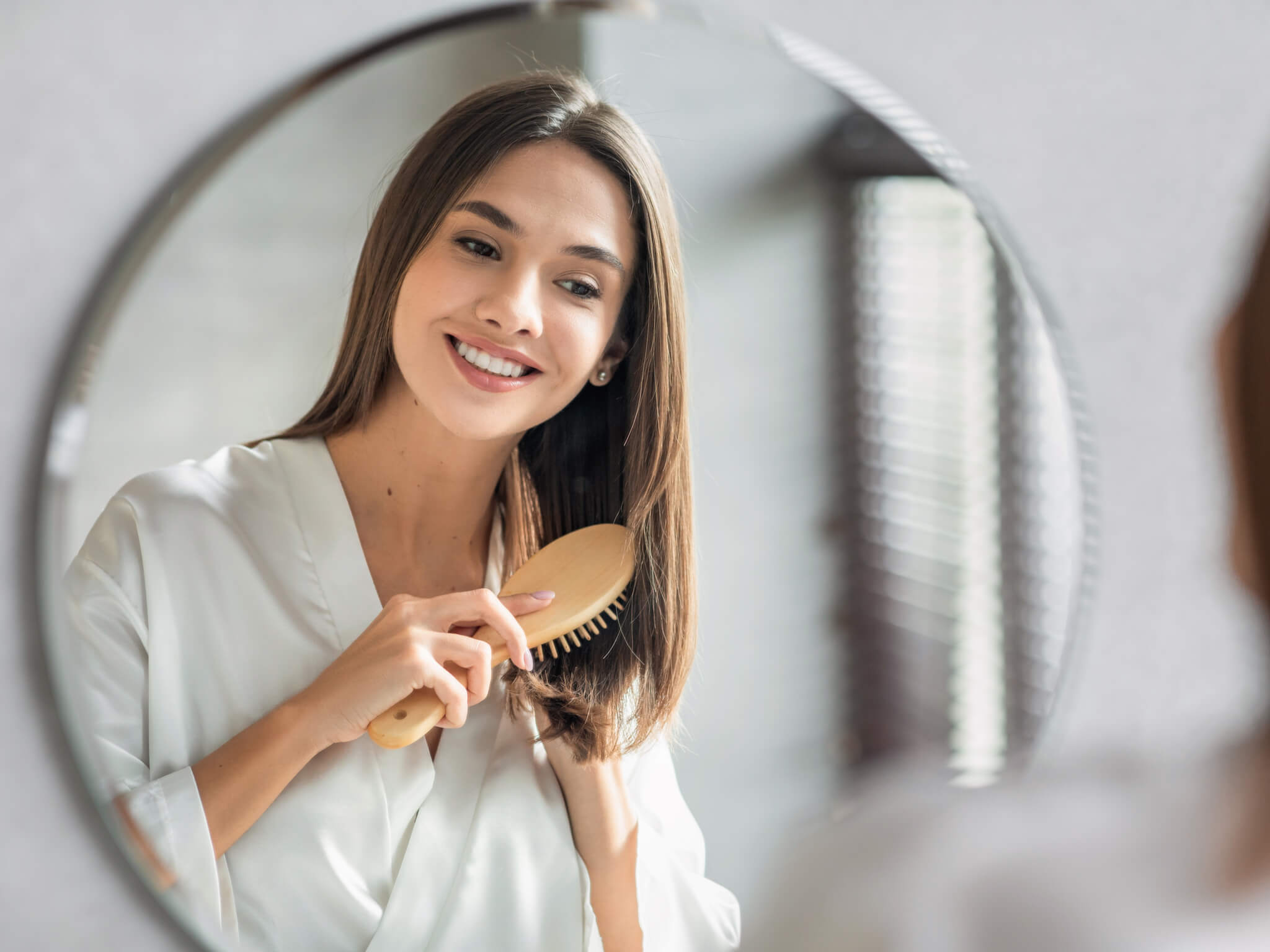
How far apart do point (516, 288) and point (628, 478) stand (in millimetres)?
87

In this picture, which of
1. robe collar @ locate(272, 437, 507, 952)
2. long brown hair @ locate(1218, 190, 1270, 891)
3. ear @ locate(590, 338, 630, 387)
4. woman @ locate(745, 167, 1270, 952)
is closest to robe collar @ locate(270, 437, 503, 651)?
robe collar @ locate(272, 437, 507, 952)

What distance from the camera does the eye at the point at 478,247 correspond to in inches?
14.8

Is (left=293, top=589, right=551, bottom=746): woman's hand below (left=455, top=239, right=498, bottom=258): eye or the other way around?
below

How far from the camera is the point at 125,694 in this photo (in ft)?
1.24

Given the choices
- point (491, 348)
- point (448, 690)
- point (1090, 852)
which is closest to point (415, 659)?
point (448, 690)

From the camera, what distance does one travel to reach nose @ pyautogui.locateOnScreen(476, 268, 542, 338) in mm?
377

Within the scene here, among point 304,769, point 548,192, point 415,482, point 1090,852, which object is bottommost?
point 1090,852

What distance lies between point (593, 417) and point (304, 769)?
0.57ft

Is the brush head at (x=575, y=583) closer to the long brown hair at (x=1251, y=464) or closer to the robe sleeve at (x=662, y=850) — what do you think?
the robe sleeve at (x=662, y=850)

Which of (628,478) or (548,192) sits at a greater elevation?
(548,192)

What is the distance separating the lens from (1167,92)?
506 mm

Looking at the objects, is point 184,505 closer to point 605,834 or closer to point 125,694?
point 125,694

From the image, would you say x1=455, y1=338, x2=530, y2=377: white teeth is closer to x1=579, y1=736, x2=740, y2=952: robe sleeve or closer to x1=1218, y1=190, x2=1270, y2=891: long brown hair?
x1=579, y1=736, x2=740, y2=952: robe sleeve

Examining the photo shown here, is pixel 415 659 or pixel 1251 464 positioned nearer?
pixel 415 659
